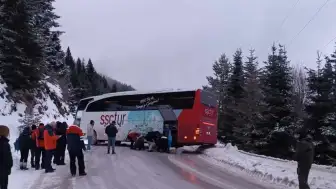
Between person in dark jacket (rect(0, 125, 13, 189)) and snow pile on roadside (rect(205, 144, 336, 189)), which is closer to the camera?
person in dark jacket (rect(0, 125, 13, 189))

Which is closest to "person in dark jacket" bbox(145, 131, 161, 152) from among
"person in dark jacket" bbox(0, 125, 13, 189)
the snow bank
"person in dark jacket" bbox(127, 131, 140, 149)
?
"person in dark jacket" bbox(127, 131, 140, 149)

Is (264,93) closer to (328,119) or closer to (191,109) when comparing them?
(328,119)

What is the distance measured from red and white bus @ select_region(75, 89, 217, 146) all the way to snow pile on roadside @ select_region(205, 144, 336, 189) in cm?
498

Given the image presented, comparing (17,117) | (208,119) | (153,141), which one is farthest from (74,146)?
(17,117)

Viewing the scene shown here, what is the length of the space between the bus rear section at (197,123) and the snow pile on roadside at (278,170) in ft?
14.7

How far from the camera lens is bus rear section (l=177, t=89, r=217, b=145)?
24562 millimetres

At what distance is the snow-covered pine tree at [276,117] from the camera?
29500mm

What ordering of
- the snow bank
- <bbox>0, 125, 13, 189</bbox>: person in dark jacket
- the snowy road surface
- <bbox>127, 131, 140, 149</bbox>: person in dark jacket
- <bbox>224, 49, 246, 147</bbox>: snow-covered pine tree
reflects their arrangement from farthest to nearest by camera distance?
1. <bbox>224, 49, 246, 147</bbox>: snow-covered pine tree
2. <bbox>127, 131, 140, 149</bbox>: person in dark jacket
3. the snow bank
4. the snowy road surface
5. <bbox>0, 125, 13, 189</bbox>: person in dark jacket

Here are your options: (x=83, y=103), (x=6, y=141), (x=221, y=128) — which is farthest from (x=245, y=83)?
(x=6, y=141)

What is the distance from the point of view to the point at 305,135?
10562 mm

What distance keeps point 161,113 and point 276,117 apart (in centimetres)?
966

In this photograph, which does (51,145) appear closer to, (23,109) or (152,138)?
(152,138)

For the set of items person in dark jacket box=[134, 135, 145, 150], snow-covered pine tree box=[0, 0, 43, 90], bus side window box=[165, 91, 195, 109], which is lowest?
person in dark jacket box=[134, 135, 145, 150]

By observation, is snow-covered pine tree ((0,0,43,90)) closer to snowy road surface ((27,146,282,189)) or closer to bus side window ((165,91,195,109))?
bus side window ((165,91,195,109))
